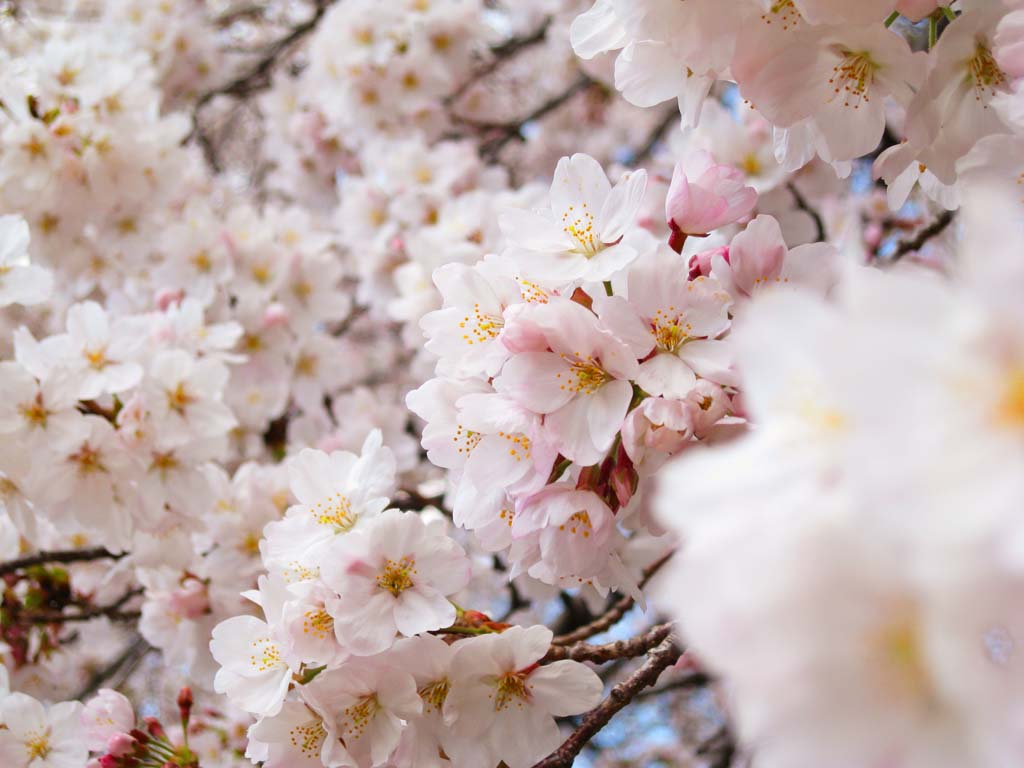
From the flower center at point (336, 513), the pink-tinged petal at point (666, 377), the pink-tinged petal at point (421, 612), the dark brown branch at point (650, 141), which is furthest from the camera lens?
the dark brown branch at point (650, 141)

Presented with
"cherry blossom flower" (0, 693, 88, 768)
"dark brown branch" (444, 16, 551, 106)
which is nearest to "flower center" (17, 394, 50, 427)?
"cherry blossom flower" (0, 693, 88, 768)

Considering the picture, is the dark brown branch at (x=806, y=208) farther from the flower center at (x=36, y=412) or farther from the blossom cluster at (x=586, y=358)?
the flower center at (x=36, y=412)

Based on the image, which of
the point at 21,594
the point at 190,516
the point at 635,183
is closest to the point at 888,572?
the point at 635,183

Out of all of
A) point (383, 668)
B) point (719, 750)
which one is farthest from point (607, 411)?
point (719, 750)

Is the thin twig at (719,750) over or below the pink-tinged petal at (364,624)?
below

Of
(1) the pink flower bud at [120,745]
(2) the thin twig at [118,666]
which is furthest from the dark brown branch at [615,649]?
(2) the thin twig at [118,666]

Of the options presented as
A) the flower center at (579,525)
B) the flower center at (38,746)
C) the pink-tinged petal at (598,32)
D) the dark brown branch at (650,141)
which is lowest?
the dark brown branch at (650,141)

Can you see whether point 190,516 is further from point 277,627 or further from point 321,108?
point 321,108
